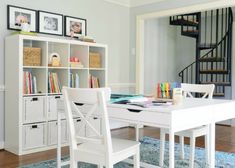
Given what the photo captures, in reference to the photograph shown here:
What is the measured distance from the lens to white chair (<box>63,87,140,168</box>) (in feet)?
6.37

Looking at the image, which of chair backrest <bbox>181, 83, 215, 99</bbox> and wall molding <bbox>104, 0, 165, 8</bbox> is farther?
wall molding <bbox>104, 0, 165, 8</bbox>

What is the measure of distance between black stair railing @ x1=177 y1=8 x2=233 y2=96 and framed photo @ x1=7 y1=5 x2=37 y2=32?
11.2ft

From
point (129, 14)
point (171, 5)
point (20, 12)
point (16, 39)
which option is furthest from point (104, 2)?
point (16, 39)

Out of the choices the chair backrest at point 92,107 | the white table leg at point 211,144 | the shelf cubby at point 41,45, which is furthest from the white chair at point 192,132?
the shelf cubby at point 41,45

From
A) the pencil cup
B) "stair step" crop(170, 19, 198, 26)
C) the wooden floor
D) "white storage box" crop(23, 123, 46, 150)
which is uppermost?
"stair step" crop(170, 19, 198, 26)

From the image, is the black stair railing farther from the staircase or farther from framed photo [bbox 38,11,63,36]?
framed photo [bbox 38,11,63,36]

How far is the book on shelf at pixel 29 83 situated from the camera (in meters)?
3.53

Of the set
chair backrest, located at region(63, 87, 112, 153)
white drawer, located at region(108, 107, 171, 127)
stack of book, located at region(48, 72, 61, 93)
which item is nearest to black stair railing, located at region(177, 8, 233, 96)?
stack of book, located at region(48, 72, 61, 93)

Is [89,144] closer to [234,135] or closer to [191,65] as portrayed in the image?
[234,135]

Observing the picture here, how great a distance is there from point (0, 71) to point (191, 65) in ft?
14.9

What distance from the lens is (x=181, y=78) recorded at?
6.91 m

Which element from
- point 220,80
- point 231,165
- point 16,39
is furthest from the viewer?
point 220,80

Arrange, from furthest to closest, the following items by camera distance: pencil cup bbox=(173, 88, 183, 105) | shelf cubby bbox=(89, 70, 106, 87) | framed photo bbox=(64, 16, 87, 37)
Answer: shelf cubby bbox=(89, 70, 106, 87)
framed photo bbox=(64, 16, 87, 37)
pencil cup bbox=(173, 88, 183, 105)

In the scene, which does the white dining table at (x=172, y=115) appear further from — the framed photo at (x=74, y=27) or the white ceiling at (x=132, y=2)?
the white ceiling at (x=132, y=2)
